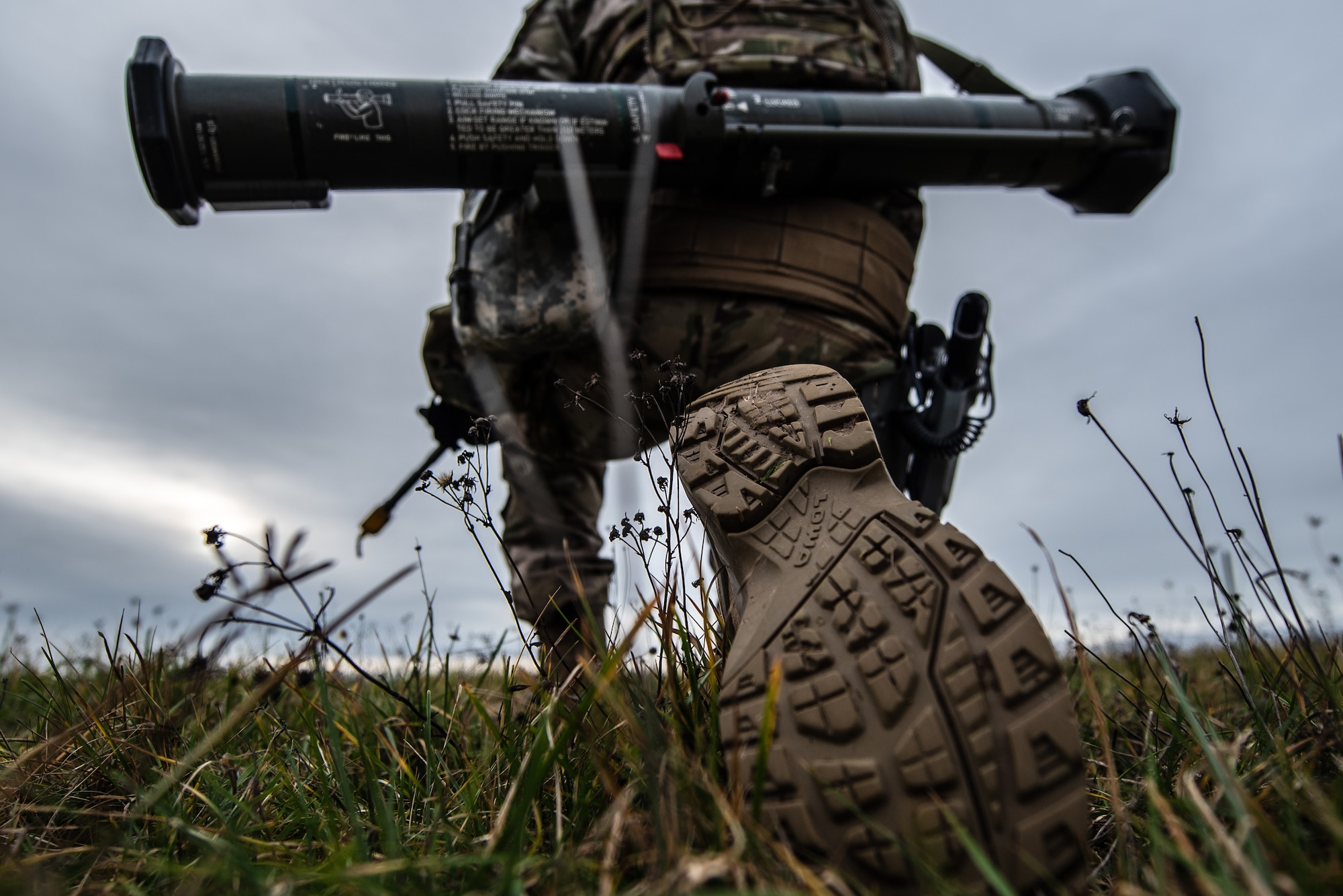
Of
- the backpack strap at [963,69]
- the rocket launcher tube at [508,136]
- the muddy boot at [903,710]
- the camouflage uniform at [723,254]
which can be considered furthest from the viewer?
the backpack strap at [963,69]

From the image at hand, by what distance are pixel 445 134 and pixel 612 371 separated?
637 mm

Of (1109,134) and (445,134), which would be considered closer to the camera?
(445,134)

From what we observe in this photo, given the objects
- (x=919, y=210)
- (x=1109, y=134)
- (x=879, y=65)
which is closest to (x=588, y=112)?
(x=879, y=65)

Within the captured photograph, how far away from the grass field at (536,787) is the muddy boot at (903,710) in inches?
1.7

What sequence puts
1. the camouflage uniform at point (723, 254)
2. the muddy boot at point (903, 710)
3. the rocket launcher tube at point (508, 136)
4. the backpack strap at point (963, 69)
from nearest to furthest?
1. the muddy boot at point (903, 710)
2. the rocket launcher tube at point (508, 136)
3. the camouflage uniform at point (723, 254)
4. the backpack strap at point (963, 69)

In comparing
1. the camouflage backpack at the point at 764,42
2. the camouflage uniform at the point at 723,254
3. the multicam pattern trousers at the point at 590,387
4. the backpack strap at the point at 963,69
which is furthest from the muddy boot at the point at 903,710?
the backpack strap at the point at 963,69

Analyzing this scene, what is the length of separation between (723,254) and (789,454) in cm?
110

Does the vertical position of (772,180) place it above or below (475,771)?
above

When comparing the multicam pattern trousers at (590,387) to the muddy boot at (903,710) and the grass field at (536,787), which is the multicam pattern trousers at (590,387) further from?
the muddy boot at (903,710)

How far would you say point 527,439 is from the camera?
100 inches

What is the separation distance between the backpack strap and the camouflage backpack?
403 millimetres

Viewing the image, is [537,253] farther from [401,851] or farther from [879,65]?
[401,851]

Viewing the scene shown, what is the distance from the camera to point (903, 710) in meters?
0.79

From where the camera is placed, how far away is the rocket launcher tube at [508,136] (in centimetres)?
179
